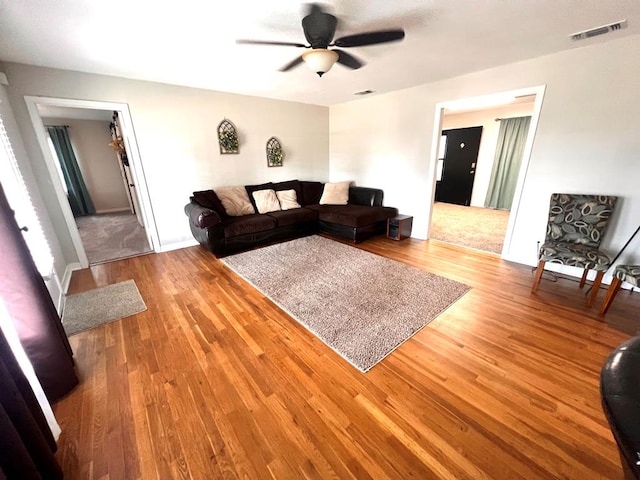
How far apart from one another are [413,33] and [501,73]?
5.59ft

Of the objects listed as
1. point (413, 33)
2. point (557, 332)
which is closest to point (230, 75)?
point (413, 33)

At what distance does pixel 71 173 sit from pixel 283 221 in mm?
6270

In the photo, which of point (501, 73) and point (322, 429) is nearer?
point (322, 429)

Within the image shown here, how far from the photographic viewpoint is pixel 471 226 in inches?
199

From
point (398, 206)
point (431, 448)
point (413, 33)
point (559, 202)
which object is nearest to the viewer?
point (431, 448)

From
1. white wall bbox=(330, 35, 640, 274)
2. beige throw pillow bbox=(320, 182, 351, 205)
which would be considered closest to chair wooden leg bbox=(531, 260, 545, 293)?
white wall bbox=(330, 35, 640, 274)

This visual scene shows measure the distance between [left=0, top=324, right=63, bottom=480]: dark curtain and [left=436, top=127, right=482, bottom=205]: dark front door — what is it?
804cm

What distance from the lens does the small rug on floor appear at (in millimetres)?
2275

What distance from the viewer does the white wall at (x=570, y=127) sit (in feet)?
8.15

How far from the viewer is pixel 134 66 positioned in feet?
9.61

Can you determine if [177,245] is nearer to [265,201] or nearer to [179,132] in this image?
[265,201]

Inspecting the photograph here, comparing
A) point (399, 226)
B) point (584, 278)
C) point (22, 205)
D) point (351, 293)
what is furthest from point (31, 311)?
point (584, 278)

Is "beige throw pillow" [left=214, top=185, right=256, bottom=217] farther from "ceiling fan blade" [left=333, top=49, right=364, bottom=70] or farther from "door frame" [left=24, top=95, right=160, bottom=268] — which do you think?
"ceiling fan blade" [left=333, top=49, right=364, bottom=70]

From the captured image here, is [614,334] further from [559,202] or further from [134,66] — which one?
[134,66]
